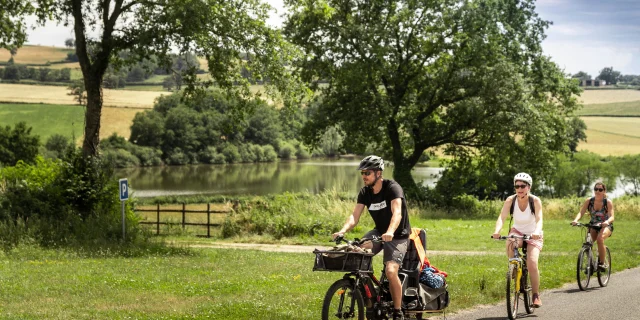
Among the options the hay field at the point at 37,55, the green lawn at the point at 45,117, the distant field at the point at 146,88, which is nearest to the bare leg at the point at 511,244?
the green lawn at the point at 45,117

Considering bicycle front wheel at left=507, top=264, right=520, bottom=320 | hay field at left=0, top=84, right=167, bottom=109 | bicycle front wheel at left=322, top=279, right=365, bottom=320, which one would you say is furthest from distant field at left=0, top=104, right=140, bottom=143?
bicycle front wheel at left=322, top=279, right=365, bottom=320

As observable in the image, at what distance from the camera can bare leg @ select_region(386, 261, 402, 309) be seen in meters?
8.21

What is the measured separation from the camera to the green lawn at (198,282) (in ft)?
34.7

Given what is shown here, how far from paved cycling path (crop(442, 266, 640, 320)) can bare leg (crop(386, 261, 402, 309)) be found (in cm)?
212

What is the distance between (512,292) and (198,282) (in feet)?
20.0

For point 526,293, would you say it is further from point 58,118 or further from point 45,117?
point 45,117

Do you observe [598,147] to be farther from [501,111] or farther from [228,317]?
[228,317]

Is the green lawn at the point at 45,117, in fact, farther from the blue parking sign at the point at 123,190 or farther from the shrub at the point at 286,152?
the blue parking sign at the point at 123,190

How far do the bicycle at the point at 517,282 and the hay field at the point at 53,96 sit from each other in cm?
11133

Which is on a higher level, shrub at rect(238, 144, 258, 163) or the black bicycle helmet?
the black bicycle helmet

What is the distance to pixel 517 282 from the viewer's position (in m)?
10.2

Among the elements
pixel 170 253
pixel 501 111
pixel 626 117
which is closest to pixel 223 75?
pixel 170 253

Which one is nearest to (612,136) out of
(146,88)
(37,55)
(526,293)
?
(146,88)

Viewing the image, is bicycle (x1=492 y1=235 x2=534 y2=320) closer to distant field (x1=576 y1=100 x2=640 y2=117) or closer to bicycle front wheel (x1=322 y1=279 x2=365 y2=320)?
bicycle front wheel (x1=322 y1=279 x2=365 y2=320)
